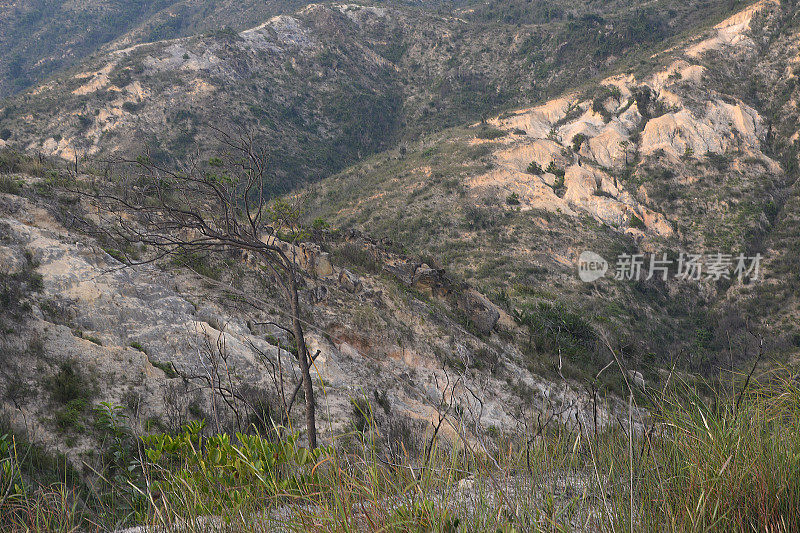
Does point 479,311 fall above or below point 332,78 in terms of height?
below

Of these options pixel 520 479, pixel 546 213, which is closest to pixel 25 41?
pixel 546 213

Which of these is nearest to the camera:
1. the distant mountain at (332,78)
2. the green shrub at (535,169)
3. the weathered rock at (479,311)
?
the weathered rock at (479,311)

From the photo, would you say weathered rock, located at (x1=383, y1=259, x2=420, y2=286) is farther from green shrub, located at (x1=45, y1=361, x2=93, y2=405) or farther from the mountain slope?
green shrub, located at (x1=45, y1=361, x2=93, y2=405)

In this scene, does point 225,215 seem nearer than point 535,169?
Yes

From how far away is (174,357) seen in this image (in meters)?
6.43

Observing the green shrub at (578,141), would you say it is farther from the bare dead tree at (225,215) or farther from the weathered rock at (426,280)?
the bare dead tree at (225,215)

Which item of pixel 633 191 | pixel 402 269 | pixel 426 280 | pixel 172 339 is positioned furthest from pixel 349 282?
pixel 633 191

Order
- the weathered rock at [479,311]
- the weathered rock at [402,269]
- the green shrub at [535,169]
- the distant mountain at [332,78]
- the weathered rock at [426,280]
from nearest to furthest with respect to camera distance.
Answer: the weathered rock at [479,311] → the weathered rock at [402,269] → the weathered rock at [426,280] → the green shrub at [535,169] → the distant mountain at [332,78]

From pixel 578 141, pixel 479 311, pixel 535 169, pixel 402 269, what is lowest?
pixel 535 169

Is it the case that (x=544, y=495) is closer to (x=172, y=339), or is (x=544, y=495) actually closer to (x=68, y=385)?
(x=68, y=385)

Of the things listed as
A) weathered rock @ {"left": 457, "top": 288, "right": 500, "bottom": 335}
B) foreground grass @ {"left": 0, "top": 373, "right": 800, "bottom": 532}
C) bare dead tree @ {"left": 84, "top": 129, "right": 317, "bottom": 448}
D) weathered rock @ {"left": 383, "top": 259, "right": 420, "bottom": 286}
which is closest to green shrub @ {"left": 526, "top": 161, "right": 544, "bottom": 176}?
weathered rock @ {"left": 457, "top": 288, "right": 500, "bottom": 335}

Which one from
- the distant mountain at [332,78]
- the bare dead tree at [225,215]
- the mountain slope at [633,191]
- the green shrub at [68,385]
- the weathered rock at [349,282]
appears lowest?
the mountain slope at [633,191]

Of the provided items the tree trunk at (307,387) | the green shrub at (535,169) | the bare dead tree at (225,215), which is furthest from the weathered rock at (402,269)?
the green shrub at (535,169)

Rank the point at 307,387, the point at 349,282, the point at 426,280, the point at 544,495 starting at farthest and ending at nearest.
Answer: the point at 426,280, the point at 349,282, the point at 307,387, the point at 544,495
